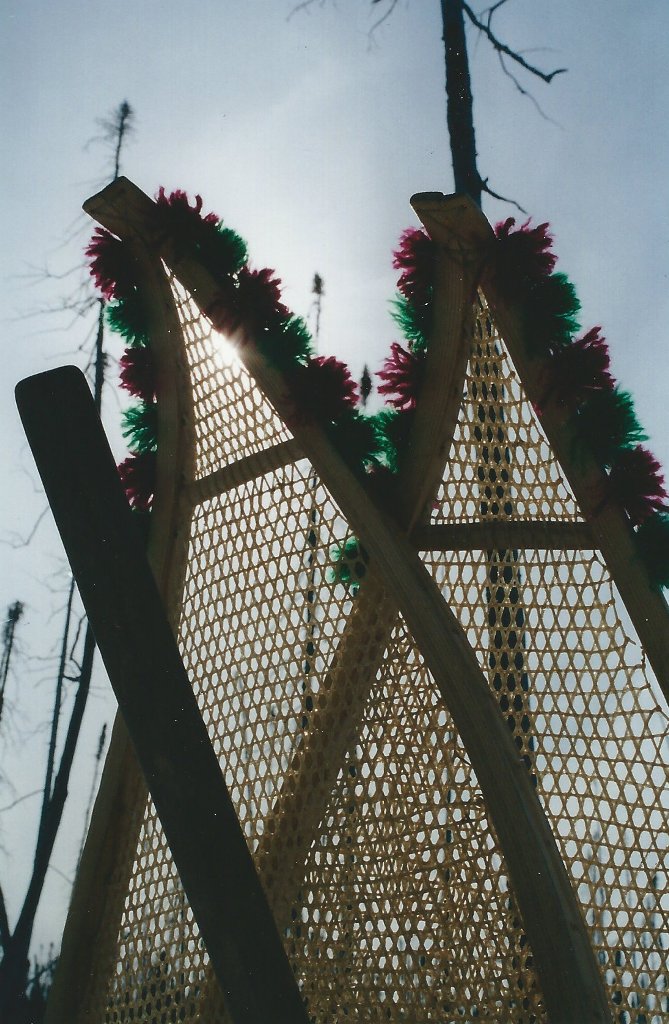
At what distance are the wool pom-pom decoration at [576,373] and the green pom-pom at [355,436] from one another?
0.88 ft

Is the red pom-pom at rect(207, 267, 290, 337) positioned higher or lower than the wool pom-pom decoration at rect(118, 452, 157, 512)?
higher

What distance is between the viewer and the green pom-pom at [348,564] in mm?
1581

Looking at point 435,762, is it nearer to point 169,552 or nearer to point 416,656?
point 416,656

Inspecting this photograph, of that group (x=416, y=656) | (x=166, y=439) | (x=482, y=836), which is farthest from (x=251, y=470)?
(x=482, y=836)

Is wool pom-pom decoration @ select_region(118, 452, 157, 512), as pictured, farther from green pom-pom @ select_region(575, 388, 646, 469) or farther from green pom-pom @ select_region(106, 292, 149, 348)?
green pom-pom @ select_region(575, 388, 646, 469)

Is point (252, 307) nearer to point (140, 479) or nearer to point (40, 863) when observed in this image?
point (140, 479)

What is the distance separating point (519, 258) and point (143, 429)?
718 millimetres

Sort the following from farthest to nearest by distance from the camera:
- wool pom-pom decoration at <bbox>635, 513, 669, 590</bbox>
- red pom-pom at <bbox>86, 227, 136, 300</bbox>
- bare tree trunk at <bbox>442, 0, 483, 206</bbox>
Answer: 1. bare tree trunk at <bbox>442, 0, 483, 206</bbox>
2. red pom-pom at <bbox>86, 227, 136, 300</bbox>
3. wool pom-pom decoration at <bbox>635, 513, 669, 590</bbox>

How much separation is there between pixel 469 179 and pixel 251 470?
1552 millimetres

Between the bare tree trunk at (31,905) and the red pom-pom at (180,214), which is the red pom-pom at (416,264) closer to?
the red pom-pom at (180,214)

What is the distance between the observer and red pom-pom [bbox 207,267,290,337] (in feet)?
5.21

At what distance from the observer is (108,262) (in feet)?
5.70

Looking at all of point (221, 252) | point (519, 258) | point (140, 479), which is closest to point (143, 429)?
point (140, 479)

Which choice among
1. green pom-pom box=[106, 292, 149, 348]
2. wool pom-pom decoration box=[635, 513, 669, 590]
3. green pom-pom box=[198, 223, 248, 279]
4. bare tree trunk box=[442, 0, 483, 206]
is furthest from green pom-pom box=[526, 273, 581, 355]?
bare tree trunk box=[442, 0, 483, 206]
